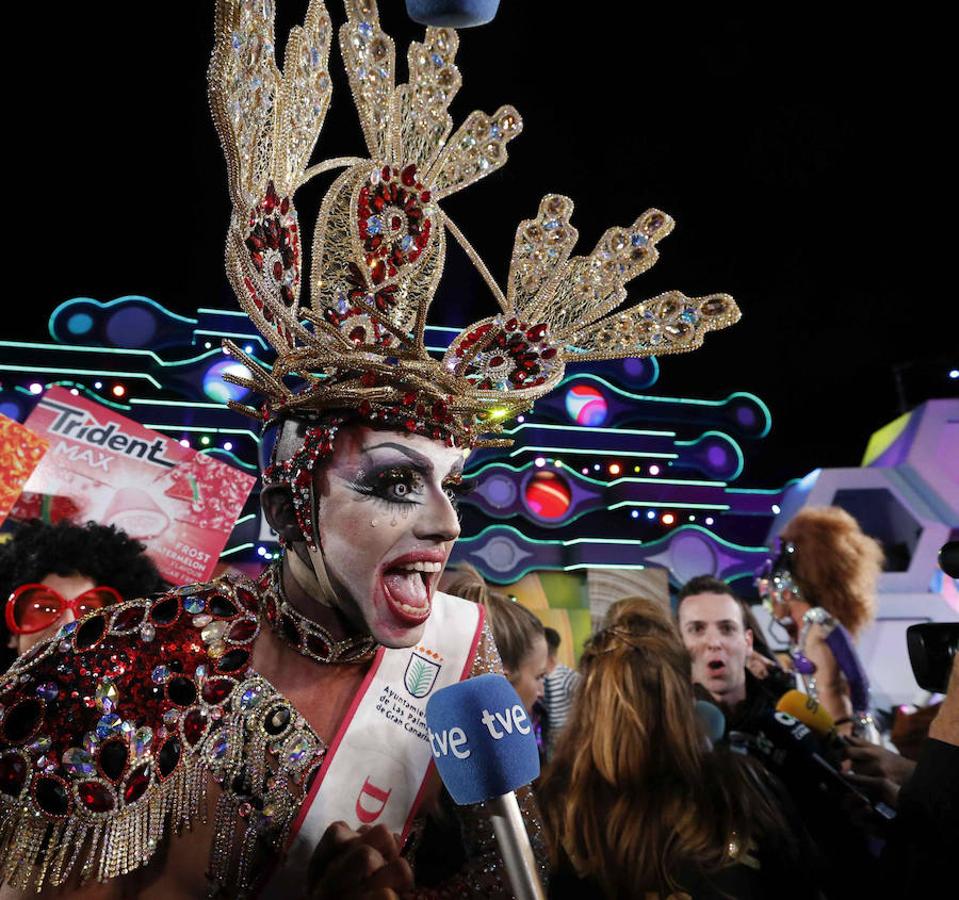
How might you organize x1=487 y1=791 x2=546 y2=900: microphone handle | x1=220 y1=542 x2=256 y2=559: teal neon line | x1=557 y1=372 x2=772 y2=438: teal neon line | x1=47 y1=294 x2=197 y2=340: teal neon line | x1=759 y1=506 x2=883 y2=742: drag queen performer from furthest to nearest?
x1=557 y1=372 x2=772 y2=438: teal neon line < x1=220 y1=542 x2=256 y2=559: teal neon line < x1=47 y1=294 x2=197 y2=340: teal neon line < x1=759 y1=506 x2=883 y2=742: drag queen performer < x1=487 y1=791 x2=546 y2=900: microphone handle

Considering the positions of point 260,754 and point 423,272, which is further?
point 423,272

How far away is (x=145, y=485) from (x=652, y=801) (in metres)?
2.09

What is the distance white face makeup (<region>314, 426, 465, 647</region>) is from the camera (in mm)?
1561

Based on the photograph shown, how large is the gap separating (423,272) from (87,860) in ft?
3.65

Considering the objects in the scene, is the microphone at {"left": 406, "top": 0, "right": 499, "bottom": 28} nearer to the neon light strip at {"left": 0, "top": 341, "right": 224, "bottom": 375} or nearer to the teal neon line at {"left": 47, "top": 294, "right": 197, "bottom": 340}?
the teal neon line at {"left": 47, "top": 294, "right": 197, "bottom": 340}

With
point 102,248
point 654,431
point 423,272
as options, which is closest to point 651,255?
point 423,272

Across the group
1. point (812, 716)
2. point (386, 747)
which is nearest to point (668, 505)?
point (812, 716)

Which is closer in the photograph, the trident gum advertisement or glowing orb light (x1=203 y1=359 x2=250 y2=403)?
the trident gum advertisement

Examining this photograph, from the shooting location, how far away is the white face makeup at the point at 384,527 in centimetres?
156

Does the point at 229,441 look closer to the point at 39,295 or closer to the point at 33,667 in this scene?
the point at 39,295

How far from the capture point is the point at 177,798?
1.49 m

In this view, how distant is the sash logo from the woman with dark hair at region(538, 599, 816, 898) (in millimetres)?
640

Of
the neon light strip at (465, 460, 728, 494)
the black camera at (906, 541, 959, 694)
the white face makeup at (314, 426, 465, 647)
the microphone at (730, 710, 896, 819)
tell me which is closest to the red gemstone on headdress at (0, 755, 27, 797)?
the white face makeup at (314, 426, 465, 647)

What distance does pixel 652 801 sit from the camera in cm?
220
